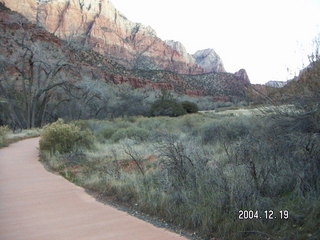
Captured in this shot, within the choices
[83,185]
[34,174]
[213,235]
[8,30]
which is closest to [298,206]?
[213,235]

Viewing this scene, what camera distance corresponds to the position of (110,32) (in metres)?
146

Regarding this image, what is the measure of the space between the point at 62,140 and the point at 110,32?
138m

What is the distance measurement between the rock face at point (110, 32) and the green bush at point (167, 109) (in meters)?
66.7

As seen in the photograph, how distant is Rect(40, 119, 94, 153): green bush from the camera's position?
14.9 meters

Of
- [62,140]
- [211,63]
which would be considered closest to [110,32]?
[211,63]

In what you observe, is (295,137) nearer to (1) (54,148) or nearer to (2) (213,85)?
(1) (54,148)

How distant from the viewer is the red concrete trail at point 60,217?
16.9 ft

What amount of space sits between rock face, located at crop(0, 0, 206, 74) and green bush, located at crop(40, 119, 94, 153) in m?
95.7

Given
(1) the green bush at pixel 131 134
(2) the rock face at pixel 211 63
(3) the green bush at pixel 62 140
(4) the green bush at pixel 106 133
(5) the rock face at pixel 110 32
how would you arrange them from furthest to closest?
1. (2) the rock face at pixel 211 63
2. (5) the rock face at pixel 110 32
3. (4) the green bush at pixel 106 133
4. (1) the green bush at pixel 131 134
5. (3) the green bush at pixel 62 140

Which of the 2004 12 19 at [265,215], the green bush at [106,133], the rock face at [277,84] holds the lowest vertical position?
the 2004 12 19 at [265,215]

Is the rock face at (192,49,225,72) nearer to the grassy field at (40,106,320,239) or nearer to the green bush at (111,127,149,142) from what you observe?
the green bush at (111,127,149,142)

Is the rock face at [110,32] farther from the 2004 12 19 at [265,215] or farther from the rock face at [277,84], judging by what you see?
the 2004 12 19 at [265,215]

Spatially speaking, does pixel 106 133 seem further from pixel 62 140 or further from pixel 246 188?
pixel 246 188

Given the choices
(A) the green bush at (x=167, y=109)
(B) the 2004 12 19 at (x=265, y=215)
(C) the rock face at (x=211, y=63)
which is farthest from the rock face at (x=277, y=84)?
(C) the rock face at (x=211, y=63)
